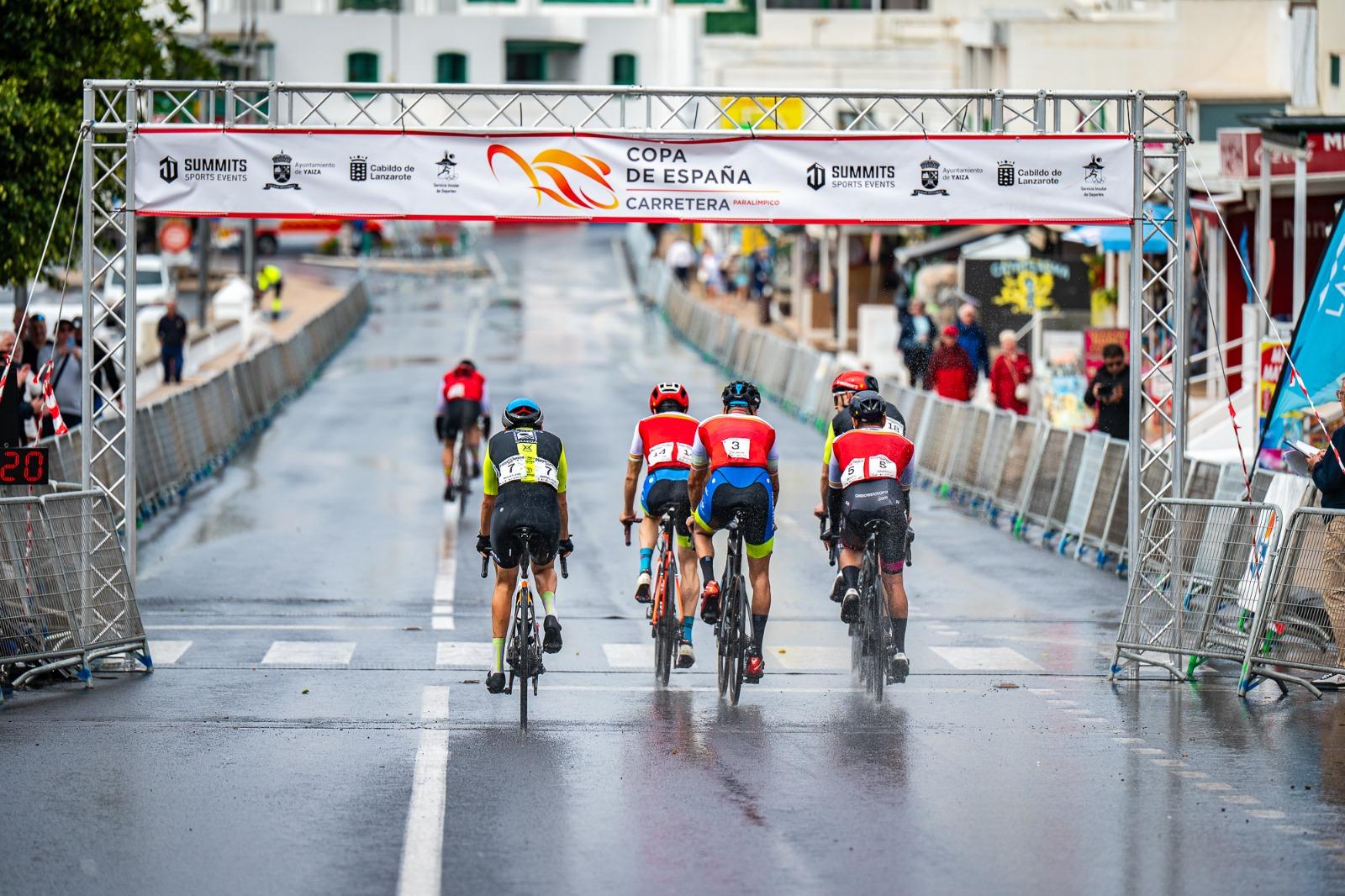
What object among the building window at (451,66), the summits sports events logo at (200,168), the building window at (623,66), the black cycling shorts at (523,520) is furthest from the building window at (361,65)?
the black cycling shorts at (523,520)

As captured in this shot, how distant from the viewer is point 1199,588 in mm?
14031

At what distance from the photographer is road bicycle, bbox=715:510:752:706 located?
12.5 meters

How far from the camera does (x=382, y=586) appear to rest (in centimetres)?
1827

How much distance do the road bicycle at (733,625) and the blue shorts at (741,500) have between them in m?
0.06

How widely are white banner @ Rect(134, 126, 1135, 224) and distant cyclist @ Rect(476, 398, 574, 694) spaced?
3.02m

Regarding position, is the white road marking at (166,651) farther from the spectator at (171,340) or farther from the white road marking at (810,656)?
the spectator at (171,340)

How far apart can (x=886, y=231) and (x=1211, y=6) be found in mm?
12924

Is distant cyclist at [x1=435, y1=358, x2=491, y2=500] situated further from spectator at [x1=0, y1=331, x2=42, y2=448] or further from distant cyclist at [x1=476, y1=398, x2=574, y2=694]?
distant cyclist at [x1=476, y1=398, x2=574, y2=694]

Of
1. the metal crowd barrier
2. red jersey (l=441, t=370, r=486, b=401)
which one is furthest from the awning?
the metal crowd barrier

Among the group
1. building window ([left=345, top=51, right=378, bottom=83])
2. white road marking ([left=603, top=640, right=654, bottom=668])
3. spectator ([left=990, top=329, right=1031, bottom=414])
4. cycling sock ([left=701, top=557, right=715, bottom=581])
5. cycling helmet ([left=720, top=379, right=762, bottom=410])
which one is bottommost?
white road marking ([left=603, top=640, right=654, bottom=668])

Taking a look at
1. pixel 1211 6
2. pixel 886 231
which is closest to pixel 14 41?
pixel 1211 6

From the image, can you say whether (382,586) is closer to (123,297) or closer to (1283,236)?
(123,297)

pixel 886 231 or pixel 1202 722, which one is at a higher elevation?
pixel 886 231

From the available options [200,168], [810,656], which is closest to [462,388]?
[200,168]
